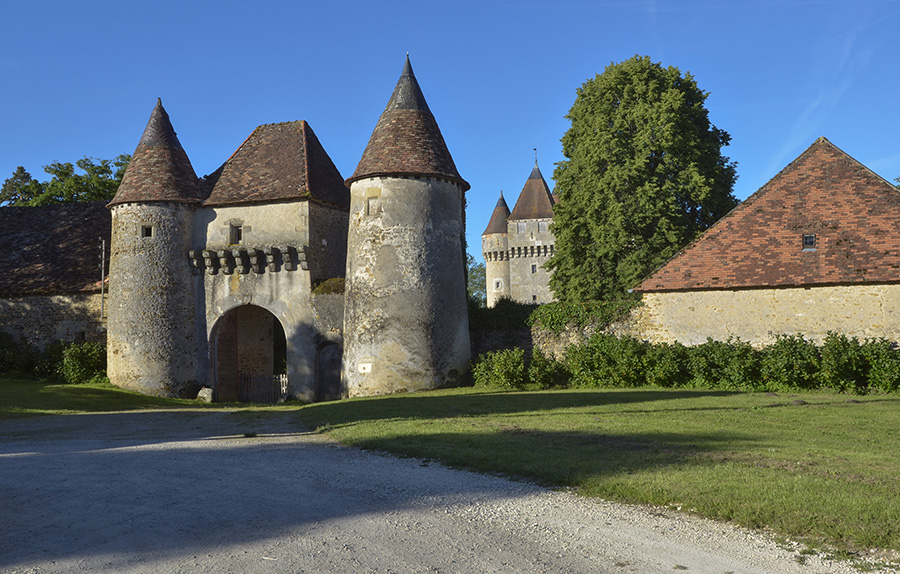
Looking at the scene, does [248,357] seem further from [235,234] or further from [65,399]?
[65,399]

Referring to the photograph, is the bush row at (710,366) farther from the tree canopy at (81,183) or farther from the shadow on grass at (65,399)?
the tree canopy at (81,183)

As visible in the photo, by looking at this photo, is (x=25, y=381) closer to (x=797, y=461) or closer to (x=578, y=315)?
(x=578, y=315)

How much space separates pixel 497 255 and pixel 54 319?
38414 millimetres

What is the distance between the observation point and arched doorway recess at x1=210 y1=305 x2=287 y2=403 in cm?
2678

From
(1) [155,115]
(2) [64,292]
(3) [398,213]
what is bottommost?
(2) [64,292]

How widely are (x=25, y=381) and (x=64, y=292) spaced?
3.70 m

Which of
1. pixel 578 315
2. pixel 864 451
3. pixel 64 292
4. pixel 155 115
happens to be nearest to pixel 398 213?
pixel 578 315

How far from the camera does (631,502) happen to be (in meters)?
6.67

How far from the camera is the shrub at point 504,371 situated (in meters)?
21.7

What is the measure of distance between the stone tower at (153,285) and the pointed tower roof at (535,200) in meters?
35.8

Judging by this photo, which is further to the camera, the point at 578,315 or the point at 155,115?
the point at 155,115

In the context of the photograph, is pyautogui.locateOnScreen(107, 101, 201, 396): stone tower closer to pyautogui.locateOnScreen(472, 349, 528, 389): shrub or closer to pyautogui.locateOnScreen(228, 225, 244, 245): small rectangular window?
pyautogui.locateOnScreen(228, 225, 244, 245): small rectangular window

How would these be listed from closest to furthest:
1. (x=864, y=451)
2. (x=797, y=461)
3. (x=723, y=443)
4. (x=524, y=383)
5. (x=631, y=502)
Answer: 1. (x=631, y=502)
2. (x=797, y=461)
3. (x=864, y=451)
4. (x=723, y=443)
5. (x=524, y=383)

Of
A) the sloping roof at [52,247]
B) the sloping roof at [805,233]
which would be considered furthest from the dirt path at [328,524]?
the sloping roof at [52,247]
